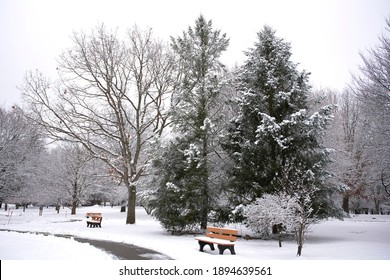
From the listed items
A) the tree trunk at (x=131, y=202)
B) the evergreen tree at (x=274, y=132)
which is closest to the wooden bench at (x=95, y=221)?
the tree trunk at (x=131, y=202)

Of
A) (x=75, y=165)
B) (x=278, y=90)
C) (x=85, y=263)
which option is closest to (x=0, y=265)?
(x=85, y=263)

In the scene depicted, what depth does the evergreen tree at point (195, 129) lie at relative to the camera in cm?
1548

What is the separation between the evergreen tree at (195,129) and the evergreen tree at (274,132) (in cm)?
134

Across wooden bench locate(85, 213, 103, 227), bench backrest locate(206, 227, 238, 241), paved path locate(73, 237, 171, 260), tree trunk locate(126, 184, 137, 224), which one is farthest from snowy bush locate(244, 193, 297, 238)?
wooden bench locate(85, 213, 103, 227)

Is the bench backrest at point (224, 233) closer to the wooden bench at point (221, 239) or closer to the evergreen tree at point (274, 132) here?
the wooden bench at point (221, 239)

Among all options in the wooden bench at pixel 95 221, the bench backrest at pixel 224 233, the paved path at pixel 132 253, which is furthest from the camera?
the wooden bench at pixel 95 221

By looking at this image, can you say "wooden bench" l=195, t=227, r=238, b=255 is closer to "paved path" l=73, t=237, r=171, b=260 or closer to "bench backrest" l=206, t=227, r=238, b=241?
"bench backrest" l=206, t=227, r=238, b=241

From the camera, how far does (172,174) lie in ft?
53.5

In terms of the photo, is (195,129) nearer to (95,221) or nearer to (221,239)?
(221,239)

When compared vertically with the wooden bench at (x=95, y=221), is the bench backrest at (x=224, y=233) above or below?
above

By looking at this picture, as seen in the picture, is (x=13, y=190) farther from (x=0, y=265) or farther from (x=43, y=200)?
(x=0, y=265)

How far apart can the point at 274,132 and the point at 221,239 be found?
613 centimetres

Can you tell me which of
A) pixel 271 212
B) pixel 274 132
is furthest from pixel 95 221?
pixel 274 132

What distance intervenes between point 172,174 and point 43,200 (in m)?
32.2
